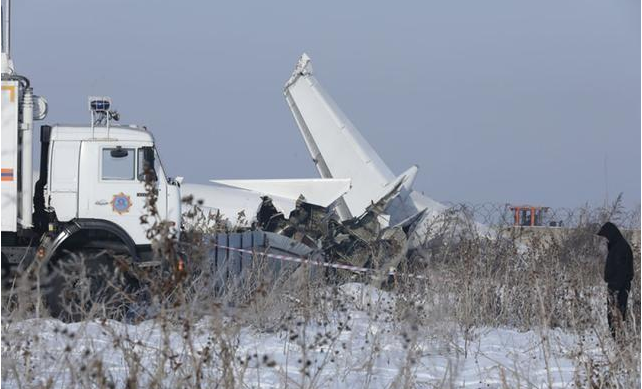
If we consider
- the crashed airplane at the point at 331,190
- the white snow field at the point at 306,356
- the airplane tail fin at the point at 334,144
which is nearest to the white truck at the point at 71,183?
the white snow field at the point at 306,356

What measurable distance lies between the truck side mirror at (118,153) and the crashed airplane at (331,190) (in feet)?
21.5

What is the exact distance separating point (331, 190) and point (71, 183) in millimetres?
8313

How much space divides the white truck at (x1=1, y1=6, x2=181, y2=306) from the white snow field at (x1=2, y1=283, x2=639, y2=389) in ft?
10.9

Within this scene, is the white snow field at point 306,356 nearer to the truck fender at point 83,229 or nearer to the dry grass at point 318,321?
the dry grass at point 318,321

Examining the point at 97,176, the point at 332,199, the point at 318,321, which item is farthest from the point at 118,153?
the point at 332,199

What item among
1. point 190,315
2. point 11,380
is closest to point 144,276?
point 190,315

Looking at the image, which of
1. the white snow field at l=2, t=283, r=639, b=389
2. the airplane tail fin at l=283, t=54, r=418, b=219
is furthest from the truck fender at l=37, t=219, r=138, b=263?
the airplane tail fin at l=283, t=54, r=418, b=219

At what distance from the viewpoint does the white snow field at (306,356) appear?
6094mm

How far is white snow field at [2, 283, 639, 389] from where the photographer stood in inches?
240

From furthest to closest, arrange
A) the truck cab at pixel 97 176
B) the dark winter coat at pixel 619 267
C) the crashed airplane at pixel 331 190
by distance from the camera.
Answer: the crashed airplane at pixel 331 190 → the truck cab at pixel 97 176 → the dark winter coat at pixel 619 267

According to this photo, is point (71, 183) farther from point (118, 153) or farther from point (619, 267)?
point (619, 267)

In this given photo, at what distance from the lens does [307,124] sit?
25109 millimetres

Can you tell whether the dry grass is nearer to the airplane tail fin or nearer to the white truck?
the white truck

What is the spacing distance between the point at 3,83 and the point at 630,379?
8.99 metres
